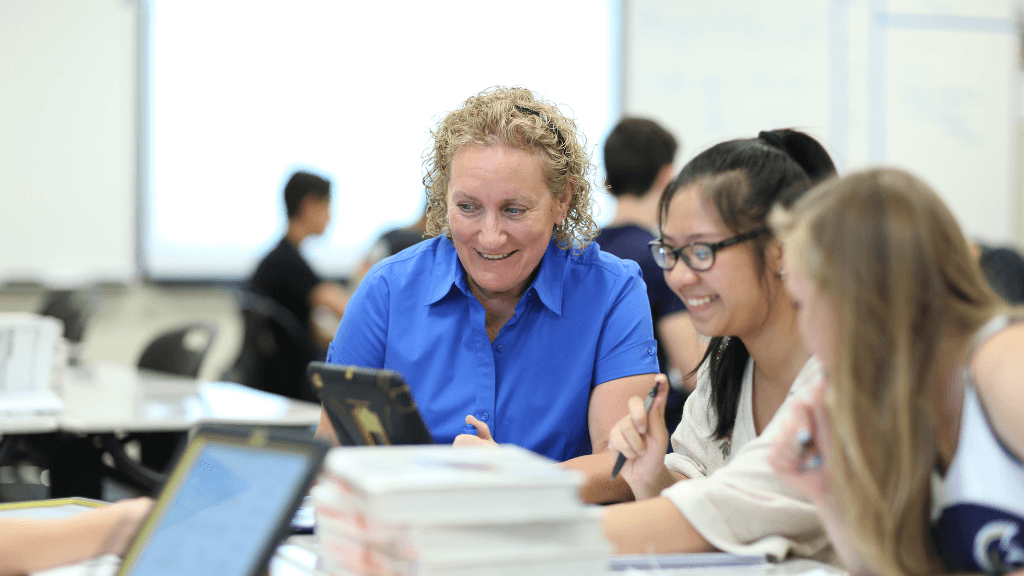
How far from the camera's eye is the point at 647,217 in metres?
2.93

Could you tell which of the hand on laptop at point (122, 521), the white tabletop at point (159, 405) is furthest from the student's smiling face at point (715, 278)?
the white tabletop at point (159, 405)

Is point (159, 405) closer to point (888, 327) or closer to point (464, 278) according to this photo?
point (464, 278)

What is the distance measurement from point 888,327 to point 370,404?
1.91ft

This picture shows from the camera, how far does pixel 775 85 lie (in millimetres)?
5719

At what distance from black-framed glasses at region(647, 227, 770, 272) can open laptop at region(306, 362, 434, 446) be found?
1.42ft

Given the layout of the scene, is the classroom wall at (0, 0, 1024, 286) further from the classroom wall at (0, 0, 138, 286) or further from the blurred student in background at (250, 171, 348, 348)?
the blurred student in background at (250, 171, 348, 348)

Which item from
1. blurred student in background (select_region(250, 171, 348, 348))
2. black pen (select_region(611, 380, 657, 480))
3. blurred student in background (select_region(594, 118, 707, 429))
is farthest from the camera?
blurred student in background (select_region(250, 171, 348, 348))

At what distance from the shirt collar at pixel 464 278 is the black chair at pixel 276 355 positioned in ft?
7.60

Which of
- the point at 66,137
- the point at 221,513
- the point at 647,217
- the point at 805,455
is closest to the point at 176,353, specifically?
the point at 66,137

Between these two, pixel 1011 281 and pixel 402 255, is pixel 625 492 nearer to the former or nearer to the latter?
pixel 402 255

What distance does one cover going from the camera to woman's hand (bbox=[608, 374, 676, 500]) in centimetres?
127

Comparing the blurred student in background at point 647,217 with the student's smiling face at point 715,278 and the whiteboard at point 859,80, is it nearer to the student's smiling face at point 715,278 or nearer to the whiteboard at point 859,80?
the student's smiling face at point 715,278

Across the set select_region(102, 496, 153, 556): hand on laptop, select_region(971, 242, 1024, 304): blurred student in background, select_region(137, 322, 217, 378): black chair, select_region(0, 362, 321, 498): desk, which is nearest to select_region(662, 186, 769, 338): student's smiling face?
select_region(102, 496, 153, 556): hand on laptop

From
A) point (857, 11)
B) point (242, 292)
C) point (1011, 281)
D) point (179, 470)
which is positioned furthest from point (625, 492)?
point (857, 11)
